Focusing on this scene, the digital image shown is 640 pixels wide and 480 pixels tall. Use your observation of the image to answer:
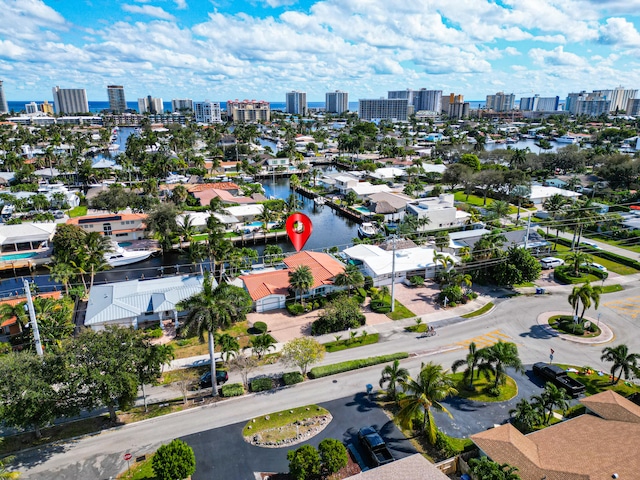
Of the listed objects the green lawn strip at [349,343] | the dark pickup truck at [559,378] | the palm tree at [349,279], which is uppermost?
the palm tree at [349,279]

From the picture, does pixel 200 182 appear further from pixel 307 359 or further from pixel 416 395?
pixel 416 395

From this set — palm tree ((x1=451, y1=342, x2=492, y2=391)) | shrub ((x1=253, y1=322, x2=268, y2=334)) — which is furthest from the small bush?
palm tree ((x1=451, y1=342, x2=492, y2=391))

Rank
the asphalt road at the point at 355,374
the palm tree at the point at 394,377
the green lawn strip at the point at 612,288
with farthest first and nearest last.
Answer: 1. the green lawn strip at the point at 612,288
2. the palm tree at the point at 394,377
3. the asphalt road at the point at 355,374

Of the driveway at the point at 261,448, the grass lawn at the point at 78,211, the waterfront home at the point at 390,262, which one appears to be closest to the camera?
the driveway at the point at 261,448

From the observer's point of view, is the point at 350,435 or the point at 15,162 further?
the point at 15,162

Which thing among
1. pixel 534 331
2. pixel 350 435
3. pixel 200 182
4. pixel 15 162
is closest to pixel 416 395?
pixel 350 435

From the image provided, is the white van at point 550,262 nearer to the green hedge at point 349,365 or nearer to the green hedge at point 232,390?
the green hedge at point 349,365

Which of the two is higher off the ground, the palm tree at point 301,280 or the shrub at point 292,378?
the palm tree at point 301,280

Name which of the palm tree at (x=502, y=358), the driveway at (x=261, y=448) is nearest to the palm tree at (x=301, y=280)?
the driveway at (x=261, y=448)
